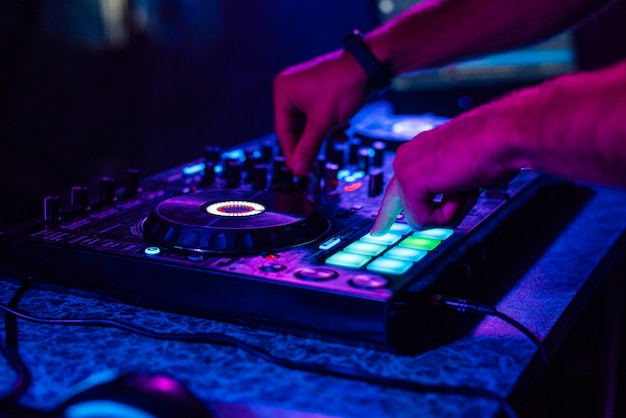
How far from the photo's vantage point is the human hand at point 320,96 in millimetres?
1088

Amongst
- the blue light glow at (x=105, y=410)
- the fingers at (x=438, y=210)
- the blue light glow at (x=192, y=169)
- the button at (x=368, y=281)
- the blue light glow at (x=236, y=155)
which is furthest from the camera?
the blue light glow at (x=236, y=155)

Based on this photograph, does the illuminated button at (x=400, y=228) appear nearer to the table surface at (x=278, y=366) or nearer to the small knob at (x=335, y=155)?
the table surface at (x=278, y=366)

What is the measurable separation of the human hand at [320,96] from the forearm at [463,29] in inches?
2.5

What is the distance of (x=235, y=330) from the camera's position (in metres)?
0.72

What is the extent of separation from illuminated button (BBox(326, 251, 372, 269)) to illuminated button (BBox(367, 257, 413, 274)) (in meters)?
0.01

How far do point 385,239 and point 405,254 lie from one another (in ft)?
0.17

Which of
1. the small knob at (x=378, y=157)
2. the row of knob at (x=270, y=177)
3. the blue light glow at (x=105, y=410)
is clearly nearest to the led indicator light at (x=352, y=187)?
the row of knob at (x=270, y=177)

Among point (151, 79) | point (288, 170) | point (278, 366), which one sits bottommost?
point (278, 366)

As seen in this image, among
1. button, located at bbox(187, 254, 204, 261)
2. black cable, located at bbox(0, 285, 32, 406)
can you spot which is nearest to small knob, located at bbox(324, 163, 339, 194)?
button, located at bbox(187, 254, 204, 261)

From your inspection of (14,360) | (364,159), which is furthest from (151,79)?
(14,360)

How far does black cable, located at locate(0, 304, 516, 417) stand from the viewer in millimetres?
597

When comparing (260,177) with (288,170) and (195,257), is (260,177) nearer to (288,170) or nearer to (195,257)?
(288,170)

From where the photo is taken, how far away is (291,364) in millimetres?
642

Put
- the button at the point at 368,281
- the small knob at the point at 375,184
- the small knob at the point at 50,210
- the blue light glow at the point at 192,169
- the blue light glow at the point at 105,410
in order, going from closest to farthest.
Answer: the blue light glow at the point at 105,410 → the button at the point at 368,281 → the small knob at the point at 50,210 → the small knob at the point at 375,184 → the blue light glow at the point at 192,169
